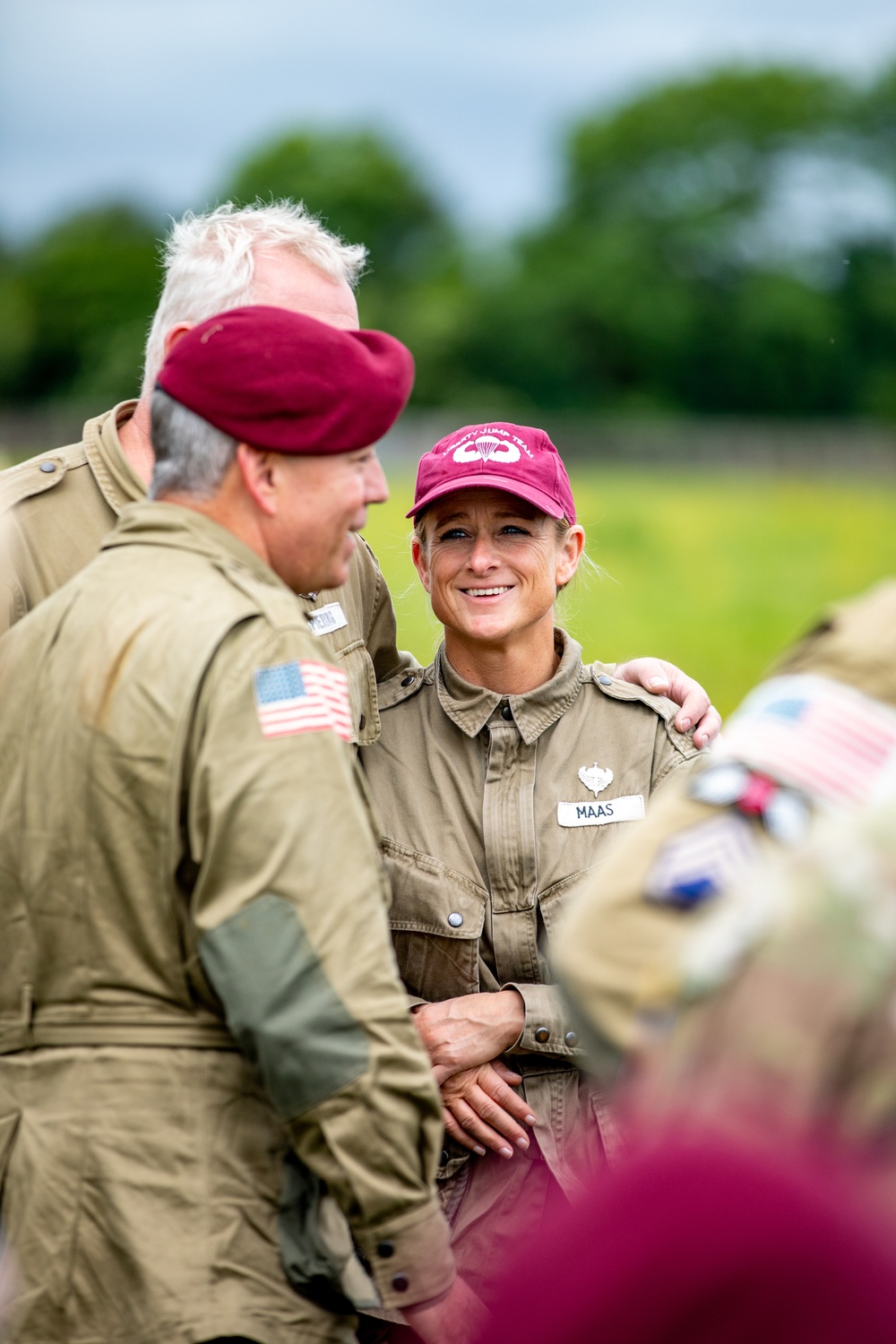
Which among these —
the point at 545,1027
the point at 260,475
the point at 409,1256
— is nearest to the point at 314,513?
the point at 260,475

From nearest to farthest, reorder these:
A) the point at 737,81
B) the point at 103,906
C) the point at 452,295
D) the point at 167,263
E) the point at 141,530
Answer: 1. the point at 103,906
2. the point at 141,530
3. the point at 167,263
4. the point at 452,295
5. the point at 737,81

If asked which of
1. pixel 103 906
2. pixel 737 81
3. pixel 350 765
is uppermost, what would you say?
pixel 737 81

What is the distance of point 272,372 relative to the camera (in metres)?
2.73

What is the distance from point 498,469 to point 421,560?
0.37 m

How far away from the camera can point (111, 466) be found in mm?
3740

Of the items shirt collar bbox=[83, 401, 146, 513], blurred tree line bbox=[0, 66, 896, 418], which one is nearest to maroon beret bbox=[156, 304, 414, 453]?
shirt collar bbox=[83, 401, 146, 513]

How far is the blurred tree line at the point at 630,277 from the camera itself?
71.0 meters

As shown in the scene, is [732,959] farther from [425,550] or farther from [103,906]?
[425,550]

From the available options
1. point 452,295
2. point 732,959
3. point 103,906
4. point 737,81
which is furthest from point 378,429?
point 737,81

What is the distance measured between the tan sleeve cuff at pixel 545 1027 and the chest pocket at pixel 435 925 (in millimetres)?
135

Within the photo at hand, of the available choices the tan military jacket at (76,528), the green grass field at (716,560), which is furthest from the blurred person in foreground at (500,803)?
the green grass field at (716,560)

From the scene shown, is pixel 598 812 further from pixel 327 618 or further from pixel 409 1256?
pixel 409 1256

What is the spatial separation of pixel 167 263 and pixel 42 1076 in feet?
6.87

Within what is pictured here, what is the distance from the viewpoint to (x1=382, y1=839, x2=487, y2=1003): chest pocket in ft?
12.1
